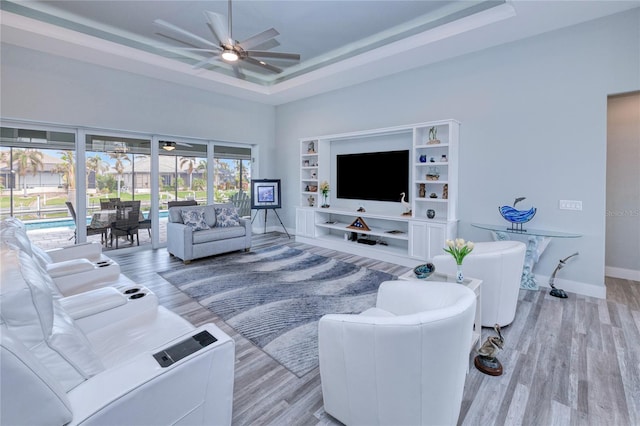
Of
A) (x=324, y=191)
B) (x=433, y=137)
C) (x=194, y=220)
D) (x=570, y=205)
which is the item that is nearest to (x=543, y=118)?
(x=570, y=205)

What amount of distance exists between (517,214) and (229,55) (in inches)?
161

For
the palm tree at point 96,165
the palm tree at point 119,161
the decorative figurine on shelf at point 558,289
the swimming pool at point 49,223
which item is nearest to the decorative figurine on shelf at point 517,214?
the decorative figurine on shelf at point 558,289

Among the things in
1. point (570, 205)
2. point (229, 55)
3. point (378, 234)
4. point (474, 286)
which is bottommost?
point (474, 286)

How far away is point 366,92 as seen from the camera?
6.01 metres

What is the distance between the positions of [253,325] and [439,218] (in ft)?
11.5

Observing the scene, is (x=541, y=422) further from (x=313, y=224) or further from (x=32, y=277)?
(x=313, y=224)

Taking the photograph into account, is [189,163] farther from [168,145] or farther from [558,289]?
[558,289]

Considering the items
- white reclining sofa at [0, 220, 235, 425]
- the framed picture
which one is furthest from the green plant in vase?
the framed picture

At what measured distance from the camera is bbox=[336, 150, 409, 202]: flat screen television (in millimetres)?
5500

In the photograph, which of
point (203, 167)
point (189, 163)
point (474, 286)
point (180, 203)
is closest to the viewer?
point (474, 286)

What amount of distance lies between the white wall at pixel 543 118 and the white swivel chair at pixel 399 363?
10.8 feet

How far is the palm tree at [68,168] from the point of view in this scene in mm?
5156

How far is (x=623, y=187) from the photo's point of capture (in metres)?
4.31

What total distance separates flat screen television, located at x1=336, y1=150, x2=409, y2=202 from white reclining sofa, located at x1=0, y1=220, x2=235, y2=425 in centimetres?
458
